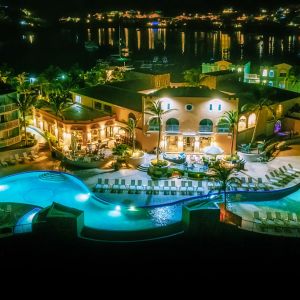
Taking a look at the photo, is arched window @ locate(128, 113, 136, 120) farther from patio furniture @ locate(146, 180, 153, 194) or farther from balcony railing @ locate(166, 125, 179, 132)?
patio furniture @ locate(146, 180, 153, 194)

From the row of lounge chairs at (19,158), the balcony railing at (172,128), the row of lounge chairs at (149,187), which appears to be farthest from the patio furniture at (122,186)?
the row of lounge chairs at (19,158)

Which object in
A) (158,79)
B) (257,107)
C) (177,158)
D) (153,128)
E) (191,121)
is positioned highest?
(158,79)

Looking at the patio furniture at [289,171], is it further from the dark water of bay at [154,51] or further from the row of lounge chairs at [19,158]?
the dark water of bay at [154,51]

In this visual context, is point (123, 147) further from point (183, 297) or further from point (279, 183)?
point (183, 297)

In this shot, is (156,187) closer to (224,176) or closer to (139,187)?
(139,187)

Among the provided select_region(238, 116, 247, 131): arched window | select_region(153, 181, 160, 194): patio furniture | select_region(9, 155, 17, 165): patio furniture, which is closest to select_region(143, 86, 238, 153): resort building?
select_region(238, 116, 247, 131): arched window

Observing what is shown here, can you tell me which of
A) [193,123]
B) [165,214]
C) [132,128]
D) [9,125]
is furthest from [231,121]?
[9,125]
